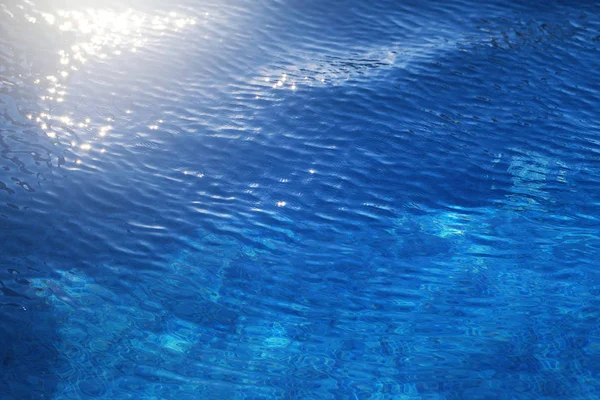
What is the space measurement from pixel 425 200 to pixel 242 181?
2.66 meters

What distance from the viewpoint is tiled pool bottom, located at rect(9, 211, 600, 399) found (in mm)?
6734

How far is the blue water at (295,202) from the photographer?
6984mm

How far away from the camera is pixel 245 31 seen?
42.5 ft

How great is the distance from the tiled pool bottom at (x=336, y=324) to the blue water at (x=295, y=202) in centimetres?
2

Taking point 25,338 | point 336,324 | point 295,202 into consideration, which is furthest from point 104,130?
point 336,324

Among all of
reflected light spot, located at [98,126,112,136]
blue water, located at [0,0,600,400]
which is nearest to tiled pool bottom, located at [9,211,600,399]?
blue water, located at [0,0,600,400]

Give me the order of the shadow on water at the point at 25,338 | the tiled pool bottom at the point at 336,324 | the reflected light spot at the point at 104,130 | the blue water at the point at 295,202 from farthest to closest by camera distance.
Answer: the reflected light spot at the point at 104,130, the blue water at the point at 295,202, the tiled pool bottom at the point at 336,324, the shadow on water at the point at 25,338

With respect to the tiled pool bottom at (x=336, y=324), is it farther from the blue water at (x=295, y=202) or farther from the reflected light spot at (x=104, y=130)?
the reflected light spot at (x=104, y=130)

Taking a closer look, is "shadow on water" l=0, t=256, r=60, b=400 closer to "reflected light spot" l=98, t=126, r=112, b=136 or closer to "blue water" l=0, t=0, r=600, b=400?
"blue water" l=0, t=0, r=600, b=400

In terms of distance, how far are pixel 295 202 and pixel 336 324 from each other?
224 centimetres

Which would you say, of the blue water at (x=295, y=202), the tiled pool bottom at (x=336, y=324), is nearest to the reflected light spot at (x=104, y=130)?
the blue water at (x=295, y=202)

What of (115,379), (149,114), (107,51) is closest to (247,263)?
(115,379)

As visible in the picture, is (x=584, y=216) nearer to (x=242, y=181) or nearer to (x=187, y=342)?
(x=242, y=181)

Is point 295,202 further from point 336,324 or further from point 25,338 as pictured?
point 25,338
